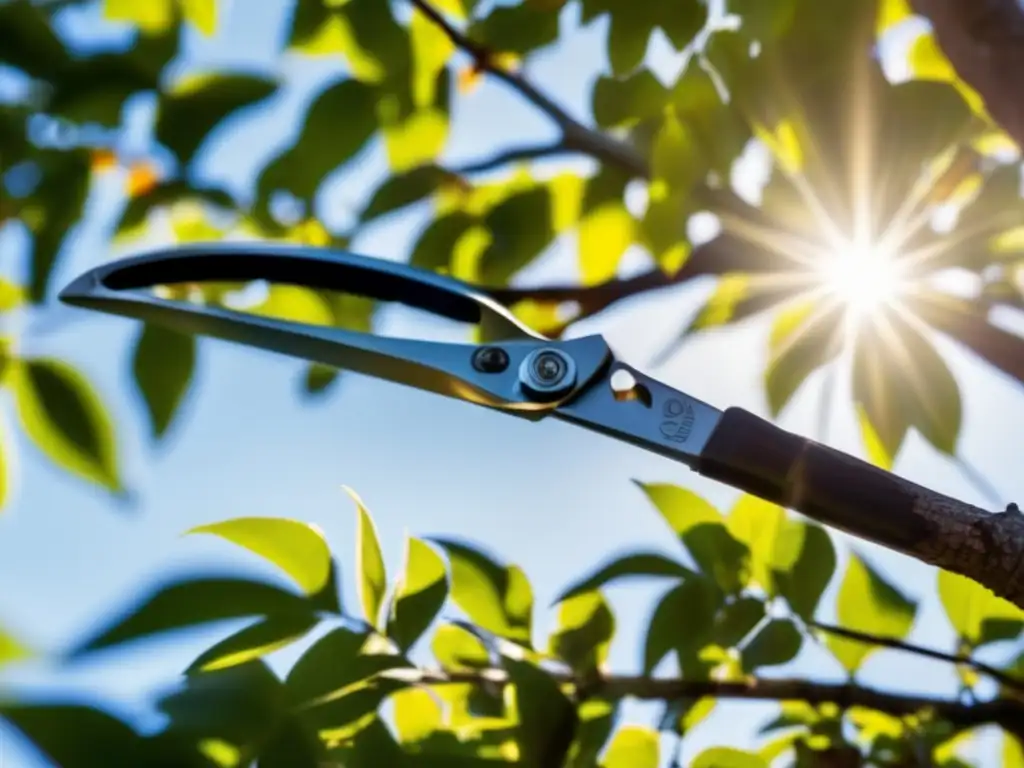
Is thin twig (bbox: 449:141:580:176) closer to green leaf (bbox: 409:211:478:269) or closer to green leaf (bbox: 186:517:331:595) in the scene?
green leaf (bbox: 409:211:478:269)

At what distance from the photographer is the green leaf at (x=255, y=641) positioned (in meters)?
0.47

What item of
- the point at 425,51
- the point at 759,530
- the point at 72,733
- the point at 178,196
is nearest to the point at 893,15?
the point at 425,51

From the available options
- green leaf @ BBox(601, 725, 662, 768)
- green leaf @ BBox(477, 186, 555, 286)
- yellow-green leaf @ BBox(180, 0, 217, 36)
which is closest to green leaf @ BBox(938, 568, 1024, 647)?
green leaf @ BBox(601, 725, 662, 768)

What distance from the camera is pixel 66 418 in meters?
0.84

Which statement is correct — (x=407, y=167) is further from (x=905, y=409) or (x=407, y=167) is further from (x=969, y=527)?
(x=969, y=527)

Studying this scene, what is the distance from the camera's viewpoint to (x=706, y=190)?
809 mm

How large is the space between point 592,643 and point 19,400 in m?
0.54

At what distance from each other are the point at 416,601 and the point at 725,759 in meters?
0.17

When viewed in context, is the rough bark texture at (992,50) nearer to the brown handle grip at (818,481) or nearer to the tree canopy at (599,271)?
the tree canopy at (599,271)

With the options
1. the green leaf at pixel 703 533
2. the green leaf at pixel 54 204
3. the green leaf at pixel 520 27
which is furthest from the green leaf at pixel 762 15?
the green leaf at pixel 54 204

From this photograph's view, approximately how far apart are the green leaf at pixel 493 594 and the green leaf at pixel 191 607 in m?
0.14

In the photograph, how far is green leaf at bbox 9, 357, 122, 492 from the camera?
0.82m

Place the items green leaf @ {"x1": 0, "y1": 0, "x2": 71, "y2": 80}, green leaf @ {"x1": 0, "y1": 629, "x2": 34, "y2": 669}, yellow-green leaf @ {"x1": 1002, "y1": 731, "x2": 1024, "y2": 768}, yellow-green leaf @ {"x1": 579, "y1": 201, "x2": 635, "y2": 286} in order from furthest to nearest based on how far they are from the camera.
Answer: yellow-green leaf @ {"x1": 579, "y1": 201, "x2": 635, "y2": 286}
green leaf @ {"x1": 0, "y1": 0, "x2": 71, "y2": 80}
yellow-green leaf @ {"x1": 1002, "y1": 731, "x2": 1024, "y2": 768}
green leaf @ {"x1": 0, "y1": 629, "x2": 34, "y2": 669}

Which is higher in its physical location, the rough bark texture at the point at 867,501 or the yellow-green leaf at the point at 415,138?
the yellow-green leaf at the point at 415,138
